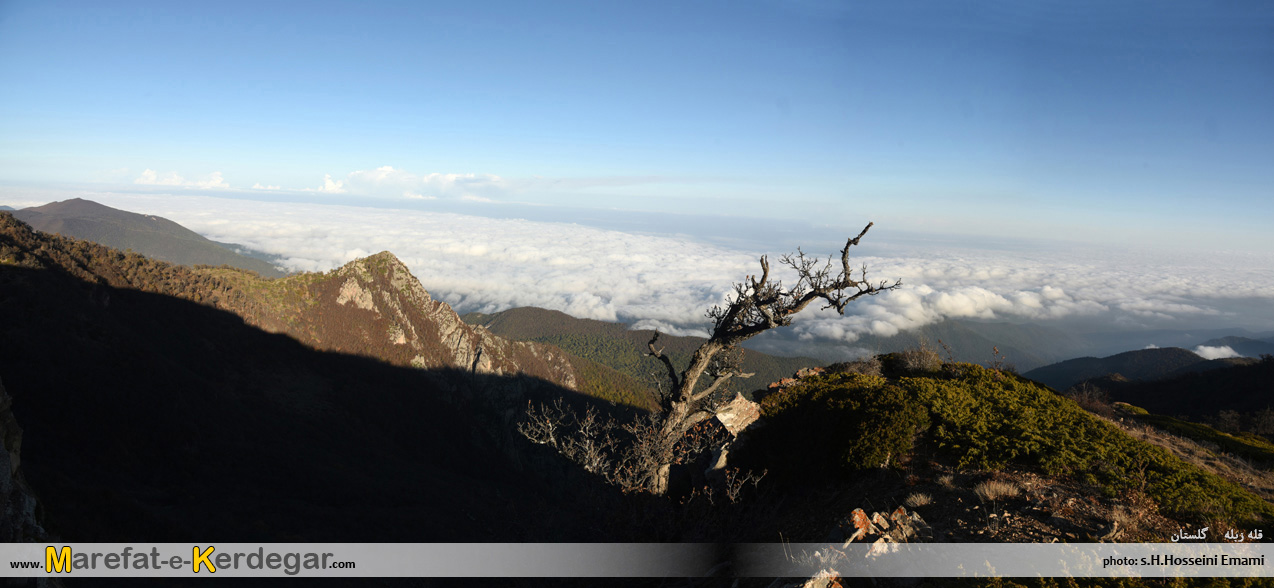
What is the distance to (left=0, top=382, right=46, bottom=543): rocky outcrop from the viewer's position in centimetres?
753

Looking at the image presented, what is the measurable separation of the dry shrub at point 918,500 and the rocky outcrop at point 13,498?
14.7m

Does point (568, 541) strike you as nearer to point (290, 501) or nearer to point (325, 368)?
point (290, 501)

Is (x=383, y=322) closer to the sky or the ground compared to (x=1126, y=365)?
closer to the sky

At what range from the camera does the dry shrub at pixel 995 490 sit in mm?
7875

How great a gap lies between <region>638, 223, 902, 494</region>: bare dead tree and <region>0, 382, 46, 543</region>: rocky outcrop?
11.0 meters

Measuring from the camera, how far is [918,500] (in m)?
8.25

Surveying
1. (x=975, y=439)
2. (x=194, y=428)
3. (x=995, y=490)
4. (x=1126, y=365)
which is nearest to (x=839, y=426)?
(x=975, y=439)

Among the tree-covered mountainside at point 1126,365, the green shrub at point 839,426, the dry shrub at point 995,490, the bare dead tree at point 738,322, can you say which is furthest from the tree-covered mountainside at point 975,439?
the tree-covered mountainside at point 1126,365

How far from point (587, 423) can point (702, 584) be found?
198 inches

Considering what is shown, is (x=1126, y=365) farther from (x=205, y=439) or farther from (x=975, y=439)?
(x=205, y=439)

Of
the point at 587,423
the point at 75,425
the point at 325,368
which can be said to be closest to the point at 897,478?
the point at 587,423

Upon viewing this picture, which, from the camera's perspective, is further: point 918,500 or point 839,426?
point 839,426

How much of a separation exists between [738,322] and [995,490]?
6.10m

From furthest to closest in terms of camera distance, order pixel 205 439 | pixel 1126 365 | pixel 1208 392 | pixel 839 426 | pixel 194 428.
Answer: pixel 1126 365 < pixel 194 428 < pixel 205 439 < pixel 1208 392 < pixel 839 426
